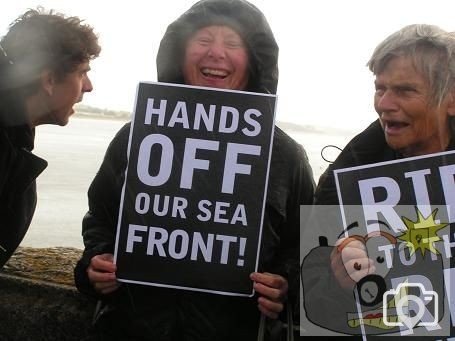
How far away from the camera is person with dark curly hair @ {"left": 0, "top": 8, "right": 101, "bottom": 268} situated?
2.52 metres

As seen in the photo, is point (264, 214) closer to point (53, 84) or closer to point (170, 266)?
point (170, 266)

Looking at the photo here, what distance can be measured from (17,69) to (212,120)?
817 millimetres

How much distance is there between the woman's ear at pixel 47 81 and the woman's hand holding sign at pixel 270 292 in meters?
1.16

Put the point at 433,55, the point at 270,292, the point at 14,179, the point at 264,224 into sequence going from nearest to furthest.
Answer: the point at 433,55 < the point at 270,292 < the point at 264,224 < the point at 14,179

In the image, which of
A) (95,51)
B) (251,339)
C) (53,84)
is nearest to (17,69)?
(53,84)

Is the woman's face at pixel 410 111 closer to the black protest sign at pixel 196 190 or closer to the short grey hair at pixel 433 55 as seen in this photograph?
the short grey hair at pixel 433 55

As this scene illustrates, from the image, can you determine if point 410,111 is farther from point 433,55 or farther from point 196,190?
point 196,190

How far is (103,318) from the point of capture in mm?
2348

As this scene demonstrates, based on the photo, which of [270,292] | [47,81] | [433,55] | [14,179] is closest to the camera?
[433,55]

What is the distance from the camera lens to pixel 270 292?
2.17m

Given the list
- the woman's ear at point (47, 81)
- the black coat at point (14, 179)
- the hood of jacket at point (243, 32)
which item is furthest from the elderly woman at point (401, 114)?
the woman's ear at point (47, 81)

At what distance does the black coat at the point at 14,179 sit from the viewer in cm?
250

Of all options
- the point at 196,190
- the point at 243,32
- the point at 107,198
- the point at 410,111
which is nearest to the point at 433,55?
the point at 410,111

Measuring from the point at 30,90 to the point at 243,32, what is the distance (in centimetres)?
86
